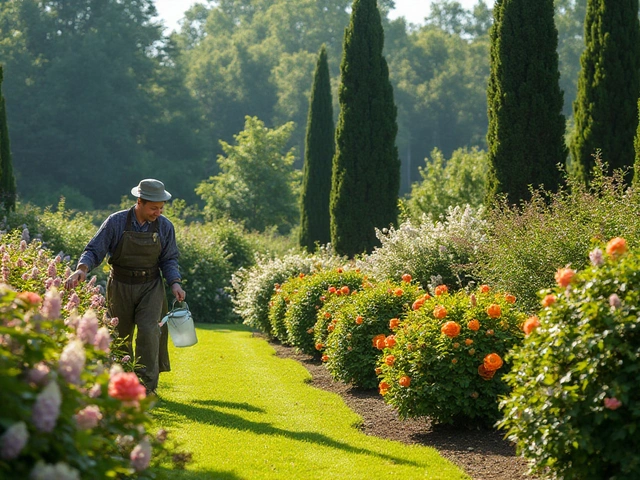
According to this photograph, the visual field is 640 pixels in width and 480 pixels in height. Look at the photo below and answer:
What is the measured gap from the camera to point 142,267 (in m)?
7.30

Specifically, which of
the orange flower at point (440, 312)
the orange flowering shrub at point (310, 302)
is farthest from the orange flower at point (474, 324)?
the orange flowering shrub at point (310, 302)

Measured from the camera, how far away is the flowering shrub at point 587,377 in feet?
12.8

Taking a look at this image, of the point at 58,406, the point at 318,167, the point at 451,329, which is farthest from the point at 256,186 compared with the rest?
the point at 58,406

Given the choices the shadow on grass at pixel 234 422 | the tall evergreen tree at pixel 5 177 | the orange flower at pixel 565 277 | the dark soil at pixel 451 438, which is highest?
the tall evergreen tree at pixel 5 177

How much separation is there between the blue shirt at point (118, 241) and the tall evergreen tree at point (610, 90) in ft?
26.3

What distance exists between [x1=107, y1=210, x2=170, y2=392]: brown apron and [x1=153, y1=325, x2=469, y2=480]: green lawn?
53 cm

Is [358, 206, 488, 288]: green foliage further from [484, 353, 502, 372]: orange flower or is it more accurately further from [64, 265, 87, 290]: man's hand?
[64, 265, 87, 290]: man's hand

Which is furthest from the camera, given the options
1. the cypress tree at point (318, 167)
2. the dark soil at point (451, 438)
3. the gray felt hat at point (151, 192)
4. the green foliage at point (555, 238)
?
the cypress tree at point (318, 167)

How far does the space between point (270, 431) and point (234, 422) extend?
0.43 metres

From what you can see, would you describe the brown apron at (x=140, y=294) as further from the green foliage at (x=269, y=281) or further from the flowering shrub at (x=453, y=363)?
the green foliage at (x=269, y=281)

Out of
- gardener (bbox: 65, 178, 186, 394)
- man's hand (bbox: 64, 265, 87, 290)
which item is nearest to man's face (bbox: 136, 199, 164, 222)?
gardener (bbox: 65, 178, 186, 394)

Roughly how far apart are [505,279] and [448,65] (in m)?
52.9

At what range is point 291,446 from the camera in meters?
6.23

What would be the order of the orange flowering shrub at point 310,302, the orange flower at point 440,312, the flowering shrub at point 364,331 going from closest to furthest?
the orange flower at point 440,312 < the flowering shrub at point 364,331 < the orange flowering shrub at point 310,302
